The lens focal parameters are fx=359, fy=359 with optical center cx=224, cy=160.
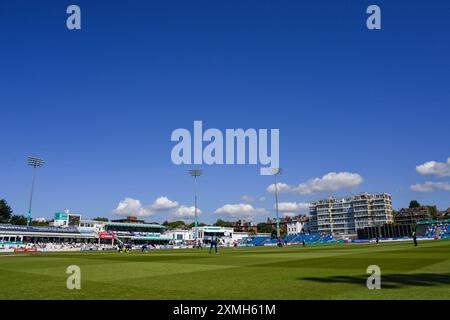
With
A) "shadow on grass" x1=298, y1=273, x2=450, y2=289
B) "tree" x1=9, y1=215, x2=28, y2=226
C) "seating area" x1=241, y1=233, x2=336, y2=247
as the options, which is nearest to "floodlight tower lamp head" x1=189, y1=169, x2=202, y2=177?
"seating area" x1=241, y1=233, x2=336, y2=247

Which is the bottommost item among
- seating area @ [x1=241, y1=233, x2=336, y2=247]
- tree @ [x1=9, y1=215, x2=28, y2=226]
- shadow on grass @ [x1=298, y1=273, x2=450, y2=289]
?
seating area @ [x1=241, y1=233, x2=336, y2=247]

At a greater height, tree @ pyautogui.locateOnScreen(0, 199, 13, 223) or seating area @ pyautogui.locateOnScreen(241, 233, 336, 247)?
tree @ pyautogui.locateOnScreen(0, 199, 13, 223)

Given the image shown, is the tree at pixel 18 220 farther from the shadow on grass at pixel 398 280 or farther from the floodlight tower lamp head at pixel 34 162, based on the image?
the shadow on grass at pixel 398 280

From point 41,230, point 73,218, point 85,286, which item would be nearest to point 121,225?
point 73,218

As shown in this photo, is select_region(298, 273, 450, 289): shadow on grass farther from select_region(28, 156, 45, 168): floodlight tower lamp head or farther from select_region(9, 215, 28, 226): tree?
select_region(9, 215, 28, 226): tree

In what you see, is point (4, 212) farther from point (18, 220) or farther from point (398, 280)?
point (398, 280)

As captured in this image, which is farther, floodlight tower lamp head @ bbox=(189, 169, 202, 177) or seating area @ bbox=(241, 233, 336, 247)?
seating area @ bbox=(241, 233, 336, 247)

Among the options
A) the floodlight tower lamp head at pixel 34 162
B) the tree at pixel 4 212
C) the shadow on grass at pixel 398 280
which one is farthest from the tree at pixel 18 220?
the shadow on grass at pixel 398 280

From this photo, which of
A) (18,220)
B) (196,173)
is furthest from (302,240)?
(18,220)

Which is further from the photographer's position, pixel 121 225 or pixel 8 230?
pixel 121 225
